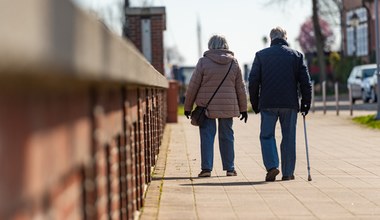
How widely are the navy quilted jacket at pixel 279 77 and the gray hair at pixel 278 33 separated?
242 mm

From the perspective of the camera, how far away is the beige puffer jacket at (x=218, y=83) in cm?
1314

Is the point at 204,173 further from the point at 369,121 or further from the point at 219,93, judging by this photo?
the point at 369,121

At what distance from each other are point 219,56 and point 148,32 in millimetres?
16656

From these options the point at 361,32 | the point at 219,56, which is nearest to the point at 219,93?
the point at 219,56

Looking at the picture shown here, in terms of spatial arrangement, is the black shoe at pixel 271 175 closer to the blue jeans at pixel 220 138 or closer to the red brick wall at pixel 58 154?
the blue jeans at pixel 220 138

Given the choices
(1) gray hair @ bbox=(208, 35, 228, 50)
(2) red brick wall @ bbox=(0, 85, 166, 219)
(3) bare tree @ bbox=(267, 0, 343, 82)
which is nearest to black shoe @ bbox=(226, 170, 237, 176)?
(1) gray hair @ bbox=(208, 35, 228, 50)

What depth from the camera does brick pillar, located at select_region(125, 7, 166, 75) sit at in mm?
29547

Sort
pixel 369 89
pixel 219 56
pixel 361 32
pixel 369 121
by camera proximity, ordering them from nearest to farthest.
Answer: pixel 219 56 → pixel 369 121 → pixel 369 89 → pixel 361 32

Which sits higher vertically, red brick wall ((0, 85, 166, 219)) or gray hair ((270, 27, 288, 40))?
gray hair ((270, 27, 288, 40))

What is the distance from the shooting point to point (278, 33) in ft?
42.0

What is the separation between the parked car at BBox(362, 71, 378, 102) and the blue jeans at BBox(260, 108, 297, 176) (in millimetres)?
34433

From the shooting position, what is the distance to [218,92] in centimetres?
1319

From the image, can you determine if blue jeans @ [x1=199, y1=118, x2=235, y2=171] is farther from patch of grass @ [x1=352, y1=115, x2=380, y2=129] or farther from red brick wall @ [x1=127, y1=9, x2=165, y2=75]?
red brick wall @ [x1=127, y1=9, x2=165, y2=75]

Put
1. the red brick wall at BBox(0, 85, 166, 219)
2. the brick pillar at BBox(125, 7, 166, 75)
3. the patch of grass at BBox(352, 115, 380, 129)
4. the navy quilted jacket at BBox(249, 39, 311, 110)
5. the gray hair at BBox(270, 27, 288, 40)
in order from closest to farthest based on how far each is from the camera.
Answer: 1. the red brick wall at BBox(0, 85, 166, 219)
2. the navy quilted jacket at BBox(249, 39, 311, 110)
3. the gray hair at BBox(270, 27, 288, 40)
4. the patch of grass at BBox(352, 115, 380, 129)
5. the brick pillar at BBox(125, 7, 166, 75)
